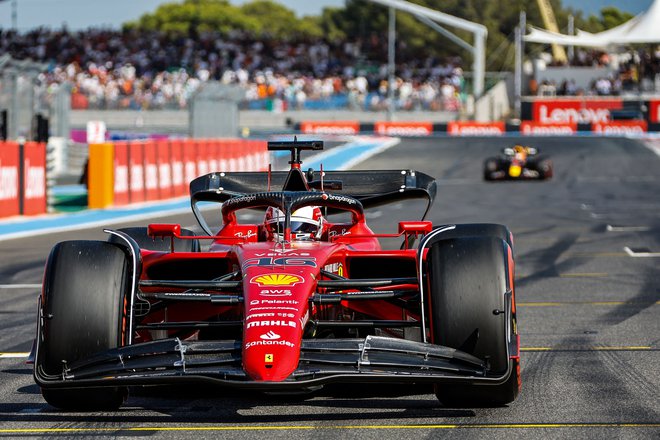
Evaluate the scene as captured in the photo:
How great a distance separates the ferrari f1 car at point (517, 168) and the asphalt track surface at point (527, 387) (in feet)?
45.0

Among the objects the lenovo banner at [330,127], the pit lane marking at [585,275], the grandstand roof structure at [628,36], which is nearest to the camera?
the pit lane marking at [585,275]

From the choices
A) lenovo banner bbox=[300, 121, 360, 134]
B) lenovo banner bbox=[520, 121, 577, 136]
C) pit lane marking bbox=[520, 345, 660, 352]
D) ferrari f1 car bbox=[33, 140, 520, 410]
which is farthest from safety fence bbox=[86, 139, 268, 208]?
lenovo banner bbox=[520, 121, 577, 136]

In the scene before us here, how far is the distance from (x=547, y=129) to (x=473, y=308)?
51370 millimetres

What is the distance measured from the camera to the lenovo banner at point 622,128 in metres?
54.9

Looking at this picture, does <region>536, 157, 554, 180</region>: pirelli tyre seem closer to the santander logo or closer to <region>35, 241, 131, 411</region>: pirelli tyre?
<region>35, 241, 131, 411</region>: pirelli tyre

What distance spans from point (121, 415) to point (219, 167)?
77.3ft

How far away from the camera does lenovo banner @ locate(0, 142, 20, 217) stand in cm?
2072

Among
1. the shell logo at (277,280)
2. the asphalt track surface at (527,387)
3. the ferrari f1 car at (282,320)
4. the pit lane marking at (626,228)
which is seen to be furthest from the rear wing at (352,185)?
the pit lane marking at (626,228)

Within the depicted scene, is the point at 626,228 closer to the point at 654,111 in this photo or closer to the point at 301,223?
the point at 301,223

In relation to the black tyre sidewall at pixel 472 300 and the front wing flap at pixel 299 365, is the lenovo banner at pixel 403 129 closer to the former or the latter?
the black tyre sidewall at pixel 472 300

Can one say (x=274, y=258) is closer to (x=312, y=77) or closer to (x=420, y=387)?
(x=420, y=387)

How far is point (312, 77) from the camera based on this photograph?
64500 mm

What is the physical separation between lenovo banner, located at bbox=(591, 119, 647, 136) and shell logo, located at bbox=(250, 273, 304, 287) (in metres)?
50.1

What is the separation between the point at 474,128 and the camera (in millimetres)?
58406
